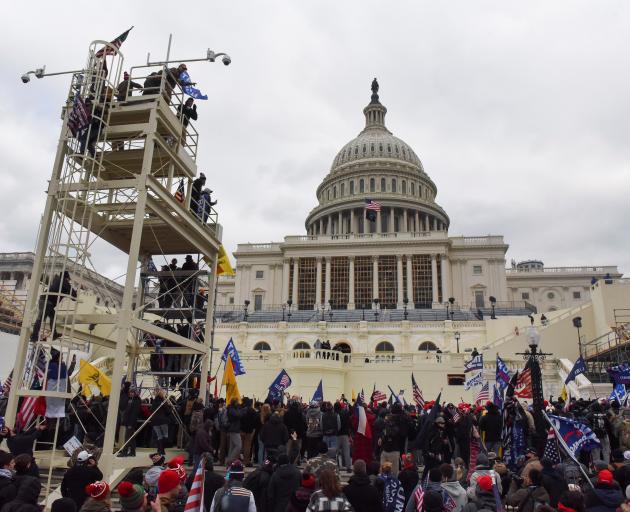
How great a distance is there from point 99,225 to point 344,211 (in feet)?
264

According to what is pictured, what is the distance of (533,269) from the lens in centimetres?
9706

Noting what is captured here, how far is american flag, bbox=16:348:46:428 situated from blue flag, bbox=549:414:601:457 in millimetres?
10487

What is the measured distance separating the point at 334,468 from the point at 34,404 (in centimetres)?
817

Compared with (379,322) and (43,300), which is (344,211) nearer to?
(379,322)

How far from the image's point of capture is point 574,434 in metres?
10.0

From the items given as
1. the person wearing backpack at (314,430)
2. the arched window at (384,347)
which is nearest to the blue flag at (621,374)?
the person wearing backpack at (314,430)

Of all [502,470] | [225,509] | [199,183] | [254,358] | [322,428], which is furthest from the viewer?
[254,358]

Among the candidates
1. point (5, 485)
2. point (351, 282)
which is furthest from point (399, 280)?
point (5, 485)

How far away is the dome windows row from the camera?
9694cm

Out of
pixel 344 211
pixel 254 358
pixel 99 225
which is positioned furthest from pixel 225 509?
pixel 344 211

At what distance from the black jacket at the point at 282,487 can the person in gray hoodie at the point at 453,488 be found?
7.14 feet

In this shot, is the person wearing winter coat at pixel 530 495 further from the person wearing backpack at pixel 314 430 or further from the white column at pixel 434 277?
the white column at pixel 434 277

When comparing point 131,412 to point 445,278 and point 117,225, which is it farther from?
point 445,278

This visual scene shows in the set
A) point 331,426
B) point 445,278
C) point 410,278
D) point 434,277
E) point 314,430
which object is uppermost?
point 434,277
